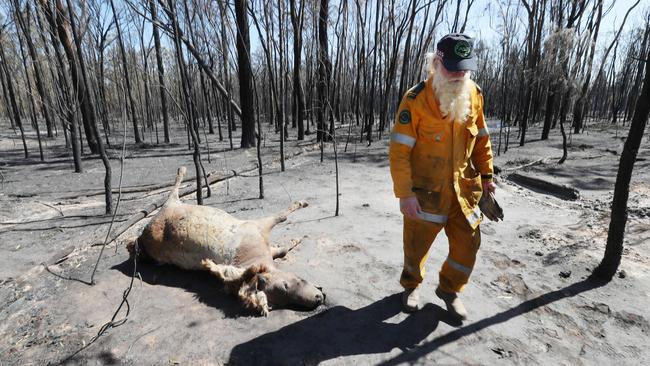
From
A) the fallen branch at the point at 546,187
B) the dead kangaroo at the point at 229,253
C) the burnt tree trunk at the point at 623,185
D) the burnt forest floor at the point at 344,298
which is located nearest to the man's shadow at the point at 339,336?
the burnt forest floor at the point at 344,298

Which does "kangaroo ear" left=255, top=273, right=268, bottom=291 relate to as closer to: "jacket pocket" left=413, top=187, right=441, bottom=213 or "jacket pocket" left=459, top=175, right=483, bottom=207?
"jacket pocket" left=413, top=187, right=441, bottom=213

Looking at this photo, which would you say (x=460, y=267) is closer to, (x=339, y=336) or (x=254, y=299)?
(x=339, y=336)

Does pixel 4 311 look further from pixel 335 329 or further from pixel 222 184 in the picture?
pixel 222 184

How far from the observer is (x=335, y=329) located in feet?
7.86

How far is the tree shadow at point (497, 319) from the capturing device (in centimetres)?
214

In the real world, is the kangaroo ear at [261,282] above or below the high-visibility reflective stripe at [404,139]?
below

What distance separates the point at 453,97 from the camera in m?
2.20

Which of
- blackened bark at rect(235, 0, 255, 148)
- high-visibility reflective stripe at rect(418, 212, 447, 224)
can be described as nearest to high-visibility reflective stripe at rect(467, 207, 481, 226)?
high-visibility reflective stripe at rect(418, 212, 447, 224)

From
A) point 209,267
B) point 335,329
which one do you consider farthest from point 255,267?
point 335,329

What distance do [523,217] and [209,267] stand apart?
4349 mm

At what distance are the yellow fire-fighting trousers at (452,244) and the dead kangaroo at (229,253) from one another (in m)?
0.81

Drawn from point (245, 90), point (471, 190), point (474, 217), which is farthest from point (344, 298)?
point (245, 90)

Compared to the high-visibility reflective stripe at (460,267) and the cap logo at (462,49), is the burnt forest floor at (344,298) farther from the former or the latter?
the cap logo at (462,49)

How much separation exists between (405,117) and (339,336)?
155 cm
